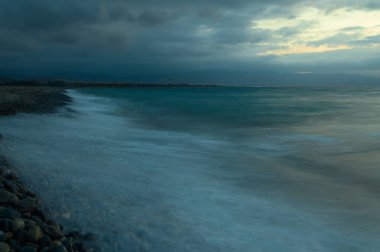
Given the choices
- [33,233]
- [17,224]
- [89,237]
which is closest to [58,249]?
[33,233]

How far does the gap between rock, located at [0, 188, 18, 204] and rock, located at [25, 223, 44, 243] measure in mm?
939

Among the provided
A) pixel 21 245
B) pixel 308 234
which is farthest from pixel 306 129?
pixel 21 245

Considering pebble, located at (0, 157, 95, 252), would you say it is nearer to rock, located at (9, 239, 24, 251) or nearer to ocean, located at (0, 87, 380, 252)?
rock, located at (9, 239, 24, 251)

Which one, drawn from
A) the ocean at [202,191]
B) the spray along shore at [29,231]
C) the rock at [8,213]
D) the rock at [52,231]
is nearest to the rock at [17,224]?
Answer: the spray along shore at [29,231]

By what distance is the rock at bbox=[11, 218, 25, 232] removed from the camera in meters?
3.94

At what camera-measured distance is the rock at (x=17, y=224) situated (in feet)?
12.9

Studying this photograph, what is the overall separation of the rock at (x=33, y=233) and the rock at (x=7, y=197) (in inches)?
36.9

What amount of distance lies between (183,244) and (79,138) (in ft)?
27.5

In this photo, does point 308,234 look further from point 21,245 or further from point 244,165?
point 244,165

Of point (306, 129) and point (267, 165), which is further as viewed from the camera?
point (306, 129)

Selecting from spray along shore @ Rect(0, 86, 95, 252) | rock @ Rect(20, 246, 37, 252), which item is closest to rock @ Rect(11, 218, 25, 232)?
spray along shore @ Rect(0, 86, 95, 252)

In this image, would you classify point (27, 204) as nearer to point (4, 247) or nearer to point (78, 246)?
point (78, 246)

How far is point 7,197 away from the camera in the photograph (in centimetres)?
479

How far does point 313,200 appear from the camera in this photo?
6.67 meters
